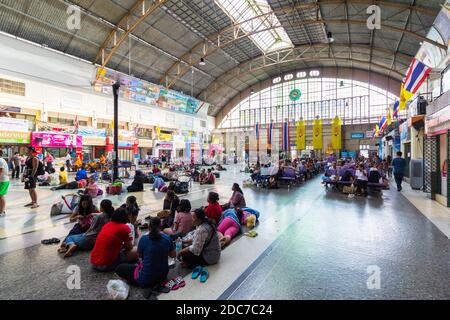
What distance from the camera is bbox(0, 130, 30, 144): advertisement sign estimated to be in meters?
16.8

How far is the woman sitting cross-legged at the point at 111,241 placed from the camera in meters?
3.15

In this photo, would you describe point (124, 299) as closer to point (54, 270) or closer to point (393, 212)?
point (54, 270)

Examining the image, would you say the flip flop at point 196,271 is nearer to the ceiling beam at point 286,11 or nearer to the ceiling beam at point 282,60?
the ceiling beam at point 286,11

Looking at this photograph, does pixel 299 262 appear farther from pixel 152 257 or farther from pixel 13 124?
pixel 13 124

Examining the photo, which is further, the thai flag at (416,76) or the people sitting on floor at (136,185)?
the people sitting on floor at (136,185)

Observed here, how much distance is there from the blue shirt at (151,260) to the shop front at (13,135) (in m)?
20.5

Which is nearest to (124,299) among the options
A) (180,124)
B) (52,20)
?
(52,20)

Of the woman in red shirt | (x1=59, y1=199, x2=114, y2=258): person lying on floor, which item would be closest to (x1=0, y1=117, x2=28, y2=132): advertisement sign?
(x1=59, y1=199, x2=114, y2=258): person lying on floor

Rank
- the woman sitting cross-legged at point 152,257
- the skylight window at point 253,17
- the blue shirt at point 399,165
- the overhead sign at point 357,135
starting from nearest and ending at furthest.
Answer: the woman sitting cross-legged at point 152,257, the blue shirt at point 399,165, the skylight window at point 253,17, the overhead sign at point 357,135

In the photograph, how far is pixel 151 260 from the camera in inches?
107

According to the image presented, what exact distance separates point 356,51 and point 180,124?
23.9m

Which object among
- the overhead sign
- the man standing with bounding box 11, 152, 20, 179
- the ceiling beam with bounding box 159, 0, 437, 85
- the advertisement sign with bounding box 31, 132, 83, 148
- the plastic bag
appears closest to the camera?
the plastic bag

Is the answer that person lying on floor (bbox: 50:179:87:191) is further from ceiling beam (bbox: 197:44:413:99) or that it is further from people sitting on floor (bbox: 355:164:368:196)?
ceiling beam (bbox: 197:44:413:99)

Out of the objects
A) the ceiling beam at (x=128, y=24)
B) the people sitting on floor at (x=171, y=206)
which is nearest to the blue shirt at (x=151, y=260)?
the people sitting on floor at (x=171, y=206)
